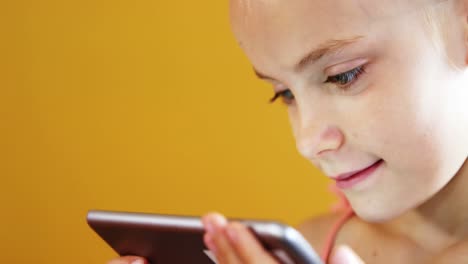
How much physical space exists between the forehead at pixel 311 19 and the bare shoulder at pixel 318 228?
289mm

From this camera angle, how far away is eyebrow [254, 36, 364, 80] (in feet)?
1.87

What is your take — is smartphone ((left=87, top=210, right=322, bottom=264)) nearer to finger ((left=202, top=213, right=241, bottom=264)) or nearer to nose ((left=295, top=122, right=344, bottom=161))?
finger ((left=202, top=213, right=241, bottom=264))

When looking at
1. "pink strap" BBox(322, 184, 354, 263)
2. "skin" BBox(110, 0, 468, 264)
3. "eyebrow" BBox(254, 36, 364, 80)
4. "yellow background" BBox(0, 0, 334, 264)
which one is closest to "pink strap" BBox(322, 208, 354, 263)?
"pink strap" BBox(322, 184, 354, 263)

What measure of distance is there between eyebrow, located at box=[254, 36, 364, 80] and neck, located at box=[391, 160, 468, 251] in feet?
0.55

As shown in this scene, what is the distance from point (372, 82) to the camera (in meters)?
0.58

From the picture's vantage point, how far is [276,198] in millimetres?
1257

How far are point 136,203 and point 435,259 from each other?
2.34ft

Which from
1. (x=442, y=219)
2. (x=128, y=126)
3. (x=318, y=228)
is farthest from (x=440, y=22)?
(x=128, y=126)

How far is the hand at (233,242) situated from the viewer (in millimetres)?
480

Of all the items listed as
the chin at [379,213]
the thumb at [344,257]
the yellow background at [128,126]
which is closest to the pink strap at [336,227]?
the chin at [379,213]

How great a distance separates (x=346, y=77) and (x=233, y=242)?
0.17 m

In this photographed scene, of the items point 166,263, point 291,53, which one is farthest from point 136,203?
point 291,53

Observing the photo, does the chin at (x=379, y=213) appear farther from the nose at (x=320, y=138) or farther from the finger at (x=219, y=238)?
the finger at (x=219, y=238)

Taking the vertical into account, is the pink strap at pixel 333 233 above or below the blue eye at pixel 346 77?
below
